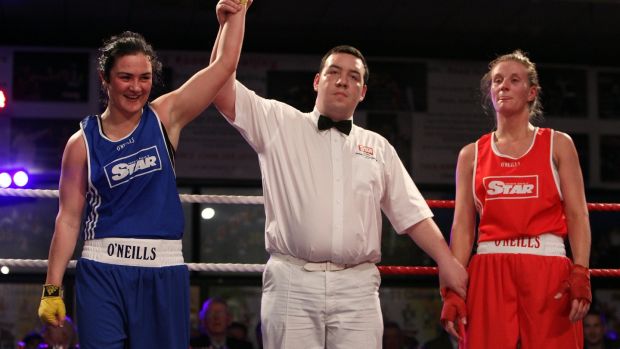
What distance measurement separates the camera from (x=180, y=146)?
21.9ft

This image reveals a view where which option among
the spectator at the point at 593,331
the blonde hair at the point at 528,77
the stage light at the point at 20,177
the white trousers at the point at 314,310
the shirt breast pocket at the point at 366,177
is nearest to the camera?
the white trousers at the point at 314,310

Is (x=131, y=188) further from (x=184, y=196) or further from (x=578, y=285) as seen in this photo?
(x=578, y=285)

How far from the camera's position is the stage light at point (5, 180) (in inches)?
191

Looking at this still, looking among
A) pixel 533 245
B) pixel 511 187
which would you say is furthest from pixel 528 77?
pixel 533 245

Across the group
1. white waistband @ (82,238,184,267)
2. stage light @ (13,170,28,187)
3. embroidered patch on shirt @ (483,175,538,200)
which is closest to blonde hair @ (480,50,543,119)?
embroidered patch on shirt @ (483,175,538,200)

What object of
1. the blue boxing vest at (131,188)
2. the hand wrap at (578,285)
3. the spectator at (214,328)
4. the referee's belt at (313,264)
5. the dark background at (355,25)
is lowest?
the spectator at (214,328)

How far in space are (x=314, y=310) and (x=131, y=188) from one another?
2.06 ft

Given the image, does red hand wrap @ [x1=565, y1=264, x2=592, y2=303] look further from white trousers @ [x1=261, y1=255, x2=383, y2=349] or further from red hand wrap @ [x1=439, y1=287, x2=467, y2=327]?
white trousers @ [x1=261, y1=255, x2=383, y2=349]

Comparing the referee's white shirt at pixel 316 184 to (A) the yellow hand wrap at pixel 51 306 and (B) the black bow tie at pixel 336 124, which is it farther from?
(A) the yellow hand wrap at pixel 51 306

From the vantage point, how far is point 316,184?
2.61 meters

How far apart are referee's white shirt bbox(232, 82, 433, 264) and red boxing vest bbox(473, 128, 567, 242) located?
231mm

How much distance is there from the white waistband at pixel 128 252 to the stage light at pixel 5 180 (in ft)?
9.06

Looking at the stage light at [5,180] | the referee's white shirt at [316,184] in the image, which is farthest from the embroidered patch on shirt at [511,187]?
the stage light at [5,180]

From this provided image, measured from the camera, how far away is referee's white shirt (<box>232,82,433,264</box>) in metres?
2.57
